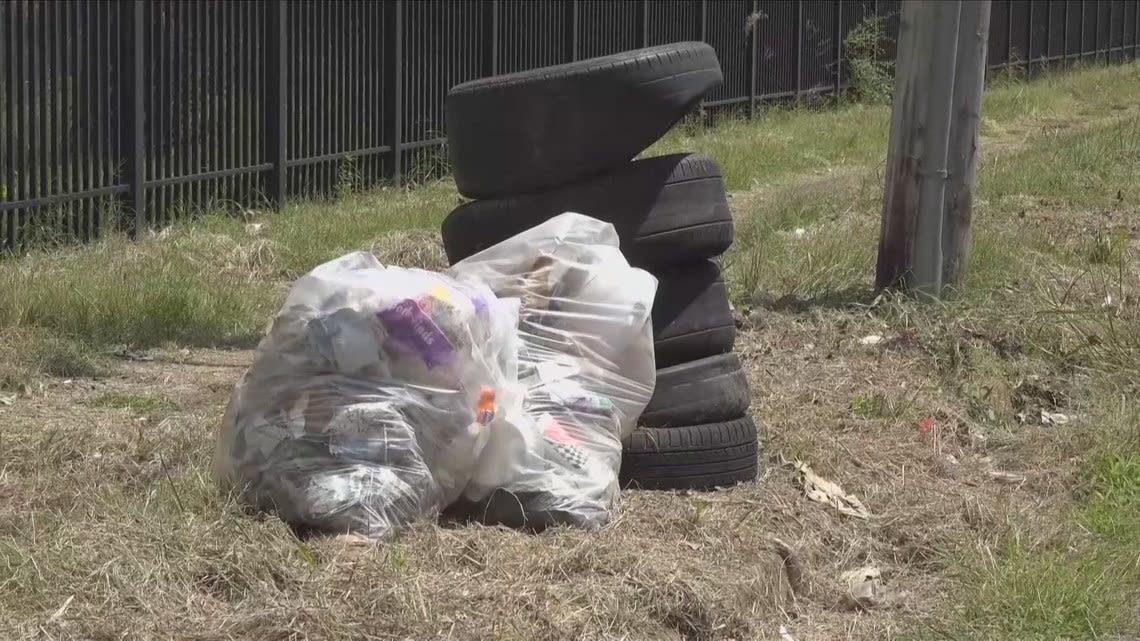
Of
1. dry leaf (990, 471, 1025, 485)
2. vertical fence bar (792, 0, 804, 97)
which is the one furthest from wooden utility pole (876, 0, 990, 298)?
vertical fence bar (792, 0, 804, 97)

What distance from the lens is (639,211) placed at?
530cm

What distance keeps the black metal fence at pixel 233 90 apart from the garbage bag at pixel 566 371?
16.4ft

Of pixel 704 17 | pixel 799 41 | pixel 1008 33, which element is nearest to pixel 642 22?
pixel 704 17

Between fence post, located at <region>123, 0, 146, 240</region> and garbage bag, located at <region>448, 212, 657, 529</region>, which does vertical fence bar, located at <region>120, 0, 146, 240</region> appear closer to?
fence post, located at <region>123, 0, 146, 240</region>

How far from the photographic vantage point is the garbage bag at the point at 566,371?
4457 mm

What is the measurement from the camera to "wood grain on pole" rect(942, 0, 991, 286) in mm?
7711

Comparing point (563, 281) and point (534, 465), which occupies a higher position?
point (563, 281)

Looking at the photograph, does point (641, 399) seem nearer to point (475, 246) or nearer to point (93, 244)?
point (475, 246)

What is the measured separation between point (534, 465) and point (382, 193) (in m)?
7.87

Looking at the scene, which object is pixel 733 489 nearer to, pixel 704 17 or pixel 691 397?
pixel 691 397

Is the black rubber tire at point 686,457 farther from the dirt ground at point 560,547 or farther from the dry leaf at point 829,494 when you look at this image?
the dry leaf at point 829,494

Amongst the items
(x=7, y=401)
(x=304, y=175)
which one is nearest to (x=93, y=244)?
(x=304, y=175)

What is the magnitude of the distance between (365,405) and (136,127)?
6134 mm

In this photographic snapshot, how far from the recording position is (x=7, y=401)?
604 centimetres
